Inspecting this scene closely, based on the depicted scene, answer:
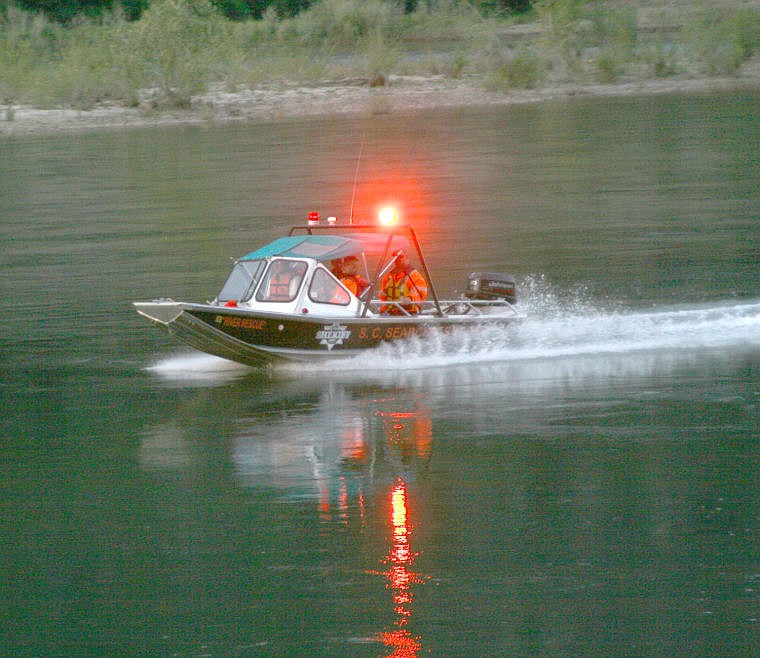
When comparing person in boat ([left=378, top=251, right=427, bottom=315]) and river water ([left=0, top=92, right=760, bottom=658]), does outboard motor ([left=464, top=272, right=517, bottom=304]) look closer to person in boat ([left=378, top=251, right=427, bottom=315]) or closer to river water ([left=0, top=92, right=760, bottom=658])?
river water ([left=0, top=92, right=760, bottom=658])

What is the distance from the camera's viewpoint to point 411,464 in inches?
575

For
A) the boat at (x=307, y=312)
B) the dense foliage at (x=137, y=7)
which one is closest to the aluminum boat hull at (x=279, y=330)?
the boat at (x=307, y=312)

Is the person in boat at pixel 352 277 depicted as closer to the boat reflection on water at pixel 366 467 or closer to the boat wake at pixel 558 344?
the boat wake at pixel 558 344

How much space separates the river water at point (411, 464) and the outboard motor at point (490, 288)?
0.68 meters

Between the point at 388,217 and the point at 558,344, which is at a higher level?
the point at 388,217

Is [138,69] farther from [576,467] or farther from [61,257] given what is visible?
[576,467]

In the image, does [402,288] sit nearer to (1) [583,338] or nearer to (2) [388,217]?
(2) [388,217]

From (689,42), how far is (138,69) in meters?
23.9

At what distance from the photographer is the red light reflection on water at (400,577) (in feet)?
34.1

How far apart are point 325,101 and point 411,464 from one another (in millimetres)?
46641

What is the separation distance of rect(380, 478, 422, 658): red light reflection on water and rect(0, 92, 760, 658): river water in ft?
0.10

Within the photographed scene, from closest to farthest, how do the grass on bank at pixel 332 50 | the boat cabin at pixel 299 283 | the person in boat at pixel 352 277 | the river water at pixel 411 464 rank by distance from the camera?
1. the river water at pixel 411 464
2. the boat cabin at pixel 299 283
3. the person in boat at pixel 352 277
4. the grass on bank at pixel 332 50

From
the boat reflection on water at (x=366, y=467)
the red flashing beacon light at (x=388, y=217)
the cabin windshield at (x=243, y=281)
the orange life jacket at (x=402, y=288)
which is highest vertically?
the red flashing beacon light at (x=388, y=217)

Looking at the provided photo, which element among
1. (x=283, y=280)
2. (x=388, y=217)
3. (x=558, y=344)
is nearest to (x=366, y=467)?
(x=283, y=280)
